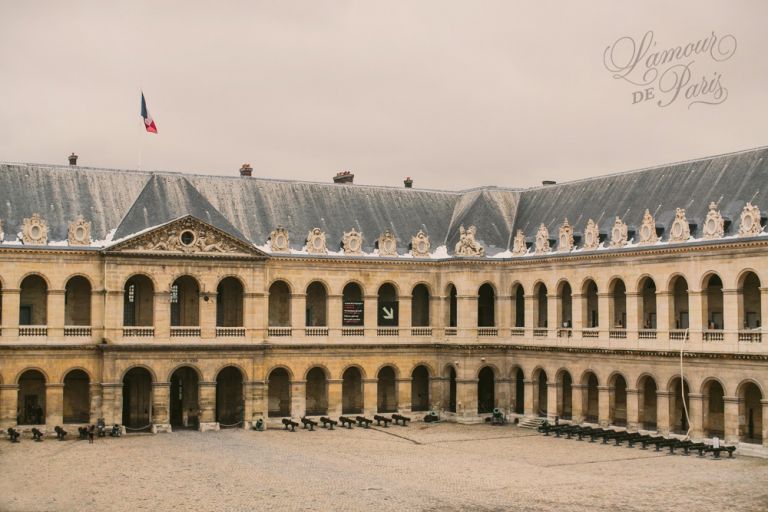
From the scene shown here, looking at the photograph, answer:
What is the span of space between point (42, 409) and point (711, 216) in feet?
131

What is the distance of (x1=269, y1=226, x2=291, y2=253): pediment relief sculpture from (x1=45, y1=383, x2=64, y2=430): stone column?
50.9 ft

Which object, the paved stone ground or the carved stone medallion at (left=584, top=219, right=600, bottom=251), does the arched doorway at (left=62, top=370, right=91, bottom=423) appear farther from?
the carved stone medallion at (left=584, top=219, right=600, bottom=251)

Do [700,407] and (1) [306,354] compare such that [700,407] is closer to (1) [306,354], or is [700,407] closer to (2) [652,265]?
(2) [652,265]

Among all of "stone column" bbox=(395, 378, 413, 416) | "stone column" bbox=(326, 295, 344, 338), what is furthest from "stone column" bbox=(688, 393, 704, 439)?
"stone column" bbox=(326, 295, 344, 338)

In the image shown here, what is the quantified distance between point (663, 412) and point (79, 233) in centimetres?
3537

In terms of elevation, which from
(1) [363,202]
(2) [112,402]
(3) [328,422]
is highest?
(1) [363,202]

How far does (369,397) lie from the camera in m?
69.9

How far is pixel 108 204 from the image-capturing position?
6656cm

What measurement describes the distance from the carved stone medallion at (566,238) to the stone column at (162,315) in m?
24.5

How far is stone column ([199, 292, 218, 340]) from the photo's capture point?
64938 mm

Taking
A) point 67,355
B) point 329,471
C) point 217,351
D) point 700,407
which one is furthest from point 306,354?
point 700,407

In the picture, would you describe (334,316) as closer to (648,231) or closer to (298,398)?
(298,398)

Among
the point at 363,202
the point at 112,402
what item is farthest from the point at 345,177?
the point at 112,402

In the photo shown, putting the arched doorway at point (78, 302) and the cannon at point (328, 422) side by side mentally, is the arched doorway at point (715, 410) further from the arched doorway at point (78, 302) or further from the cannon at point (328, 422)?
the arched doorway at point (78, 302)
